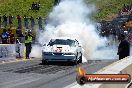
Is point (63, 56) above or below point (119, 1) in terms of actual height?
below

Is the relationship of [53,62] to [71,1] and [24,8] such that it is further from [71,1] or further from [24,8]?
[24,8]

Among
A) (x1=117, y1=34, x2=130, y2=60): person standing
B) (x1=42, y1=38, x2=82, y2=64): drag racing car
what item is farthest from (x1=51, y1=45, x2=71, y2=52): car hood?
(x1=117, y1=34, x2=130, y2=60): person standing

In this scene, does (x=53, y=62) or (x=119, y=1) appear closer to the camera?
(x=53, y=62)

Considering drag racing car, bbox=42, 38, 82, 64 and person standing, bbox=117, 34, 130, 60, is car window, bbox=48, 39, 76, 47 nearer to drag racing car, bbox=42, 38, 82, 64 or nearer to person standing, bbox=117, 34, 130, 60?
drag racing car, bbox=42, 38, 82, 64

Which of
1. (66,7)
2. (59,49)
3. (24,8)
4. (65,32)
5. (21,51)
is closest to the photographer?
(59,49)

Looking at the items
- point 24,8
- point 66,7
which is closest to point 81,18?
point 66,7

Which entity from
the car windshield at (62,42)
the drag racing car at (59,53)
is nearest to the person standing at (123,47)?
the drag racing car at (59,53)

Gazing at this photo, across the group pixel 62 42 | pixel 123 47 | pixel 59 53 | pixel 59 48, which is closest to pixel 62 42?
pixel 62 42

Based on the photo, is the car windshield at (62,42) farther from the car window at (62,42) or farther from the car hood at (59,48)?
the car hood at (59,48)

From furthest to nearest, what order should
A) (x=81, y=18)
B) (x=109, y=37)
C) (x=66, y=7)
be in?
(x=109, y=37)
(x=66, y=7)
(x=81, y=18)

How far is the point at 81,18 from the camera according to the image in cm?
5031

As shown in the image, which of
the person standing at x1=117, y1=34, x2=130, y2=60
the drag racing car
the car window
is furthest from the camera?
the car window

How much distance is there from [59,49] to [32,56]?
8813 millimetres

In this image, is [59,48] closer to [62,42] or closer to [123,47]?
[62,42]
